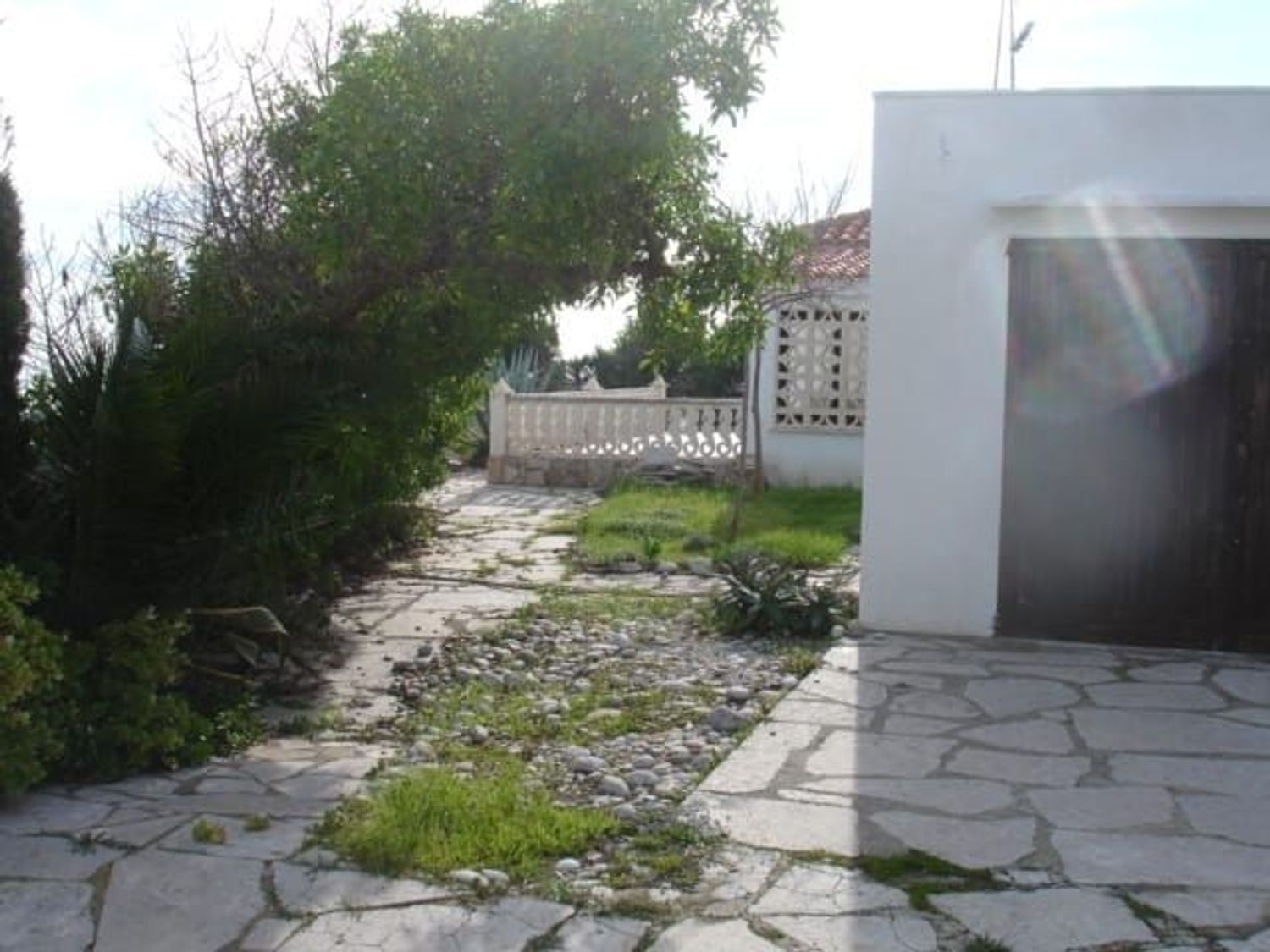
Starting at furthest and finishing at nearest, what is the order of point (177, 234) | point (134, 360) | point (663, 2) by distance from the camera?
point (177, 234)
point (663, 2)
point (134, 360)

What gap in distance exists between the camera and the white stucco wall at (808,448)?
1650 cm

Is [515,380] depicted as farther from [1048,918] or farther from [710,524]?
[1048,918]

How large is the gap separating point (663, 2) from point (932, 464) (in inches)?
135

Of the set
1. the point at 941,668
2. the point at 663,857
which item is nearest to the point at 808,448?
the point at 941,668

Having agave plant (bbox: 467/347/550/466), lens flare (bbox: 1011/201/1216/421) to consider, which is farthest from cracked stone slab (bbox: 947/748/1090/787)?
agave plant (bbox: 467/347/550/466)

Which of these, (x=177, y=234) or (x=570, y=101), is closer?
(x=570, y=101)

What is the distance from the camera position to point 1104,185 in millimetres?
7895

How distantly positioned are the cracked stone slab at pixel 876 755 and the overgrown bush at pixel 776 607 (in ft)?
7.13

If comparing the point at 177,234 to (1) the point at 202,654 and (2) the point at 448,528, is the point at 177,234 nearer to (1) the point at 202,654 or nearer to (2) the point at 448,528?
(1) the point at 202,654

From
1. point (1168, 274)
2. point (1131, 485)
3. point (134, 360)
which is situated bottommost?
point (1131, 485)

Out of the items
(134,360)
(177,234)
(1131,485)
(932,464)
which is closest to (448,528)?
(177,234)

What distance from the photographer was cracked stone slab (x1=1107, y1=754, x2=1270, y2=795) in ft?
17.5

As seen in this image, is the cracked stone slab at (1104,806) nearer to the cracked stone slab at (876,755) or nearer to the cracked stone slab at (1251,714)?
the cracked stone slab at (876,755)

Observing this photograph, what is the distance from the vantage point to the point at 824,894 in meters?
4.13
